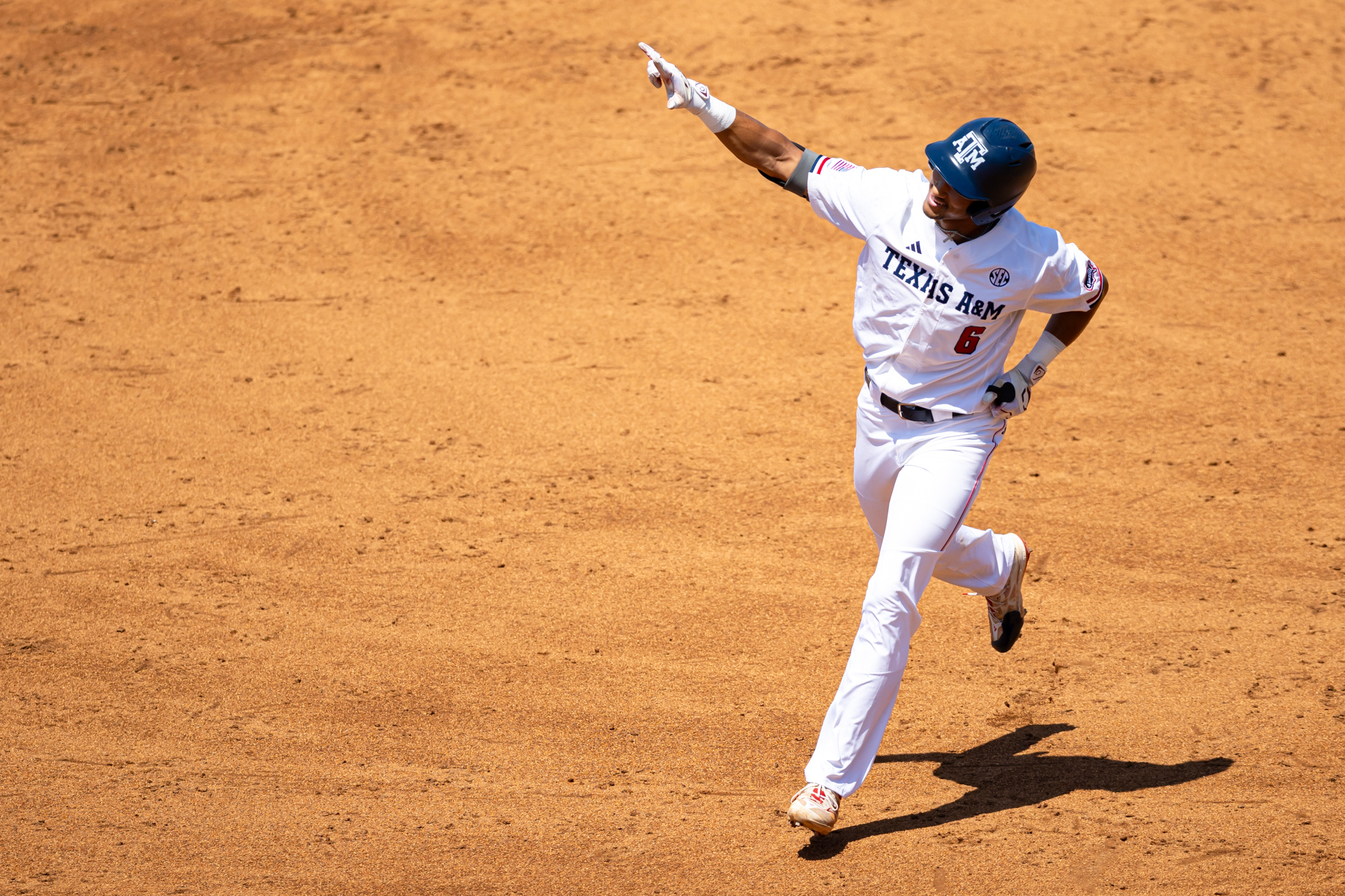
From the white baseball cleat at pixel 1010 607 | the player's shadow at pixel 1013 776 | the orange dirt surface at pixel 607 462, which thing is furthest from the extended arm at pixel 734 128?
the player's shadow at pixel 1013 776

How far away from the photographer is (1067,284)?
4734mm

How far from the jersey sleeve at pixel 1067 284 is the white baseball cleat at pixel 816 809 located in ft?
6.56

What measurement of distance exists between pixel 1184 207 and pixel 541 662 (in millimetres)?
7274

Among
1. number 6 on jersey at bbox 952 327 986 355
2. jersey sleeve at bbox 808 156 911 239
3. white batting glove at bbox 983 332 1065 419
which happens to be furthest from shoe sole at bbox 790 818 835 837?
jersey sleeve at bbox 808 156 911 239

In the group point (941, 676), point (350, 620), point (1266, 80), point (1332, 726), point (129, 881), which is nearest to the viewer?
point (129, 881)

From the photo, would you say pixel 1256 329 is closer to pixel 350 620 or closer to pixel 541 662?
pixel 541 662

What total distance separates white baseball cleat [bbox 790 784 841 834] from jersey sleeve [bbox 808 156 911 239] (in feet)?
6.98

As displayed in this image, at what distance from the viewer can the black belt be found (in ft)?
15.6

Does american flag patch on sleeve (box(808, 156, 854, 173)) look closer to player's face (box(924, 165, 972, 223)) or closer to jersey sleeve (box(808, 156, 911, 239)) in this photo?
jersey sleeve (box(808, 156, 911, 239))

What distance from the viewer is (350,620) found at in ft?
20.1

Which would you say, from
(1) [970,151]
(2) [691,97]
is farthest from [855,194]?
(2) [691,97]

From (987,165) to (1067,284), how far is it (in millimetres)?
625

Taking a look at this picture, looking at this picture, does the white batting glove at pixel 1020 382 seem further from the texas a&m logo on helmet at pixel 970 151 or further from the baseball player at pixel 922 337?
the texas a&m logo on helmet at pixel 970 151

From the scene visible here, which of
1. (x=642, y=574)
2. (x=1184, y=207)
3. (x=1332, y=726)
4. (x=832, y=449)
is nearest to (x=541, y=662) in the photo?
(x=642, y=574)
